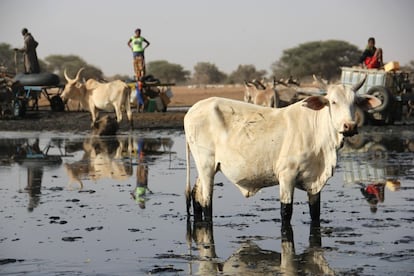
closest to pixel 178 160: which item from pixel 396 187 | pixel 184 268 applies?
pixel 396 187

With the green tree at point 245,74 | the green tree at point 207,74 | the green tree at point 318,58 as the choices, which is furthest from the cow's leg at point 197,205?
the green tree at point 207,74

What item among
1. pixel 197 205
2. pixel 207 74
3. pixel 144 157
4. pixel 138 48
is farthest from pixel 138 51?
pixel 207 74

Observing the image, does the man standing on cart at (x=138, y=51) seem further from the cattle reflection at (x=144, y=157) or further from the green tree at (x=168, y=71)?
the green tree at (x=168, y=71)

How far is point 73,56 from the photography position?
8588cm

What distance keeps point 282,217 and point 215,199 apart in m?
2.29

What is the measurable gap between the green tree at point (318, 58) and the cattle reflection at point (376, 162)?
160 feet

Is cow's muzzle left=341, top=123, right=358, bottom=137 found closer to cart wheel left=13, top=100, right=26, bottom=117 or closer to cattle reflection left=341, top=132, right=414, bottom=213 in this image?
cattle reflection left=341, top=132, right=414, bottom=213

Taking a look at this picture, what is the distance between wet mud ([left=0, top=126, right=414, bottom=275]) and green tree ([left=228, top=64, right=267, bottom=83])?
67143 millimetres

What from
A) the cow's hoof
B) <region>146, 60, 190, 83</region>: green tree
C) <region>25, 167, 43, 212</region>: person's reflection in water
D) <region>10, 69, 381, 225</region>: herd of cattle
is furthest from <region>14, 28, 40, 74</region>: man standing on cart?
<region>146, 60, 190, 83</region>: green tree

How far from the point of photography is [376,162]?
15.7 m

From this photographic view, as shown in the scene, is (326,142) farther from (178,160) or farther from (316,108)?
(178,160)

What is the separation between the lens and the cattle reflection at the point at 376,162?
12250 millimetres

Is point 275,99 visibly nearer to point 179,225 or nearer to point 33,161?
point 33,161

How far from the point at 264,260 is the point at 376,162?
27.3 ft
